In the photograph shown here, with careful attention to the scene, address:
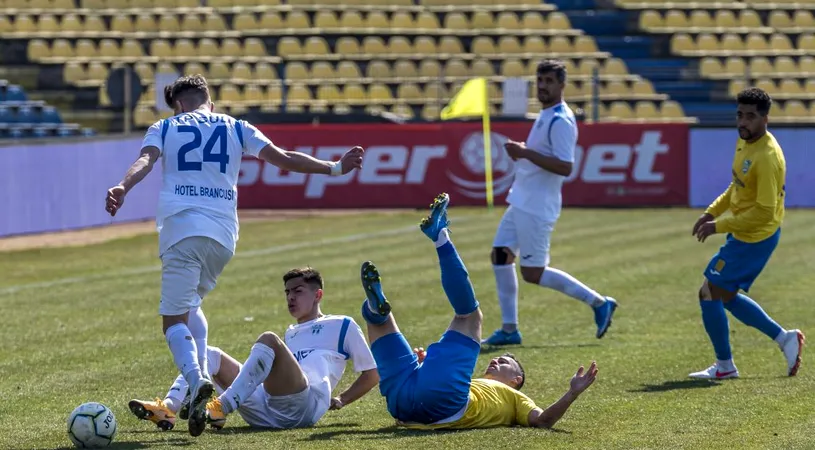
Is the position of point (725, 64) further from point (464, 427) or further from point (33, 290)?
point (464, 427)

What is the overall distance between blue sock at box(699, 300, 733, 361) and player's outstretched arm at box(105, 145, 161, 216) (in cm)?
426

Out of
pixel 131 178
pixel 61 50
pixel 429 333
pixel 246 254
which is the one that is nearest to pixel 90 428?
pixel 131 178

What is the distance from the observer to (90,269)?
18906mm

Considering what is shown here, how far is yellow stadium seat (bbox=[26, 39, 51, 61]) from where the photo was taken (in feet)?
114

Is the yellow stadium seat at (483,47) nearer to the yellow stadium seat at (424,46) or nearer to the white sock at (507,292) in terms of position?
the yellow stadium seat at (424,46)

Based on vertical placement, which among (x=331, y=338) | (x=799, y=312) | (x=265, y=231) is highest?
(x=331, y=338)

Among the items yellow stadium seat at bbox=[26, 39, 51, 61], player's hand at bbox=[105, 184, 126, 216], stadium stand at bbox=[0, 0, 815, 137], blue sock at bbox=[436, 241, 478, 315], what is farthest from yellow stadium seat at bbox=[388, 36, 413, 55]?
player's hand at bbox=[105, 184, 126, 216]

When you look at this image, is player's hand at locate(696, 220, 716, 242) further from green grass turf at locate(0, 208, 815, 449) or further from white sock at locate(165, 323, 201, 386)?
white sock at locate(165, 323, 201, 386)

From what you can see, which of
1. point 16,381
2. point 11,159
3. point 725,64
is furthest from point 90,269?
point 725,64

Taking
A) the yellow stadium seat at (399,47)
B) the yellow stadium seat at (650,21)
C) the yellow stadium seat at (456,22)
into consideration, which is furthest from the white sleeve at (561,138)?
the yellow stadium seat at (650,21)

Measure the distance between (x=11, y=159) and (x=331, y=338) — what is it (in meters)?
15.5

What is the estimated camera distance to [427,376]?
310 inches

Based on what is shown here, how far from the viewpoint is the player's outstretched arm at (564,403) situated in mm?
7629

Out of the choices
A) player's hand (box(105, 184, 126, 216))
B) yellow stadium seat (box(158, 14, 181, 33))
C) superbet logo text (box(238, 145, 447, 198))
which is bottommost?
superbet logo text (box(238, 145, 447, 198))
